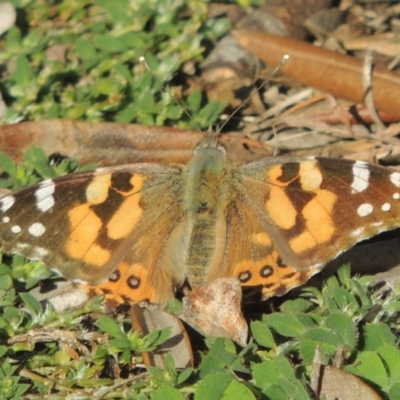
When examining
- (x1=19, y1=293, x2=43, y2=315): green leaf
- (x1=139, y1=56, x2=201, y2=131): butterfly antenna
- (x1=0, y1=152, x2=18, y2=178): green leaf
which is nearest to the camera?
(x1=19, y1=293, x2=43, y2=315): green leaf

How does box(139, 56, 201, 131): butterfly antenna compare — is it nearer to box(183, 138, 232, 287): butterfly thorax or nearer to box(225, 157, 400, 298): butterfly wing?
box(183, 138, 232, 287): butterfly thorax

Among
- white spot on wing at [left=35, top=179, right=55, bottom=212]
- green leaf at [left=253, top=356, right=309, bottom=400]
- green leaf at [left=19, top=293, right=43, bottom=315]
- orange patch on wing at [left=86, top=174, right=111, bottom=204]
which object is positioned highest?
white spot on wing at [left=35, top=179, right=55, bottom=212]

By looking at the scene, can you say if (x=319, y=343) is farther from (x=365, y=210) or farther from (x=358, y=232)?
(x=365, y=210)

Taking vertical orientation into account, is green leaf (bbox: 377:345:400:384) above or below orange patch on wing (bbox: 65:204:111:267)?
below

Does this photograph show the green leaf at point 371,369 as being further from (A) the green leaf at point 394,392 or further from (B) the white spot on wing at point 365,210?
(B) the white spot on wing at point 365,210

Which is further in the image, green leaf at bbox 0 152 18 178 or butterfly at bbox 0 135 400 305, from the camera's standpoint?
green leaf at bbox 0 152 18 178

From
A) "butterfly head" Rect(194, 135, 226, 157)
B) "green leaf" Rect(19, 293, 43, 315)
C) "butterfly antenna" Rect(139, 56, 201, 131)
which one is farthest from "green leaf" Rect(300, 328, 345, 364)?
"butterfly antenna" Rect(139, 56, 201, 131)
